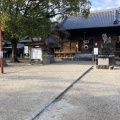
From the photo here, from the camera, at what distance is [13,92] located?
7156 mm

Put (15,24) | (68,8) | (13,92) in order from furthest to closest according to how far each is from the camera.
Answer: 1. (68,8)
2. (15,24)
3. (13,92)

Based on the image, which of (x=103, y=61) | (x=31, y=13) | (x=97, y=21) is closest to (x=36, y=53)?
(x=31, y=13)

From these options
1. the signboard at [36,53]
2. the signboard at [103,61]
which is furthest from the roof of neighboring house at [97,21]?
the signboard at [103,61]

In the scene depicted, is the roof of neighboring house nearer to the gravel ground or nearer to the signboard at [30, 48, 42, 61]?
the signboard at [30, 48, 42, 61]

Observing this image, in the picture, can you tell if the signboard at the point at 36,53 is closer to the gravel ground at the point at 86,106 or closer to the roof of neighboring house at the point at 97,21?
the roof of neighboring house at the point at 97,21

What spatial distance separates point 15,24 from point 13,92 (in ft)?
36.0

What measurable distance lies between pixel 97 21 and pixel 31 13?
13.1 meters

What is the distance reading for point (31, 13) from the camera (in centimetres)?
1927

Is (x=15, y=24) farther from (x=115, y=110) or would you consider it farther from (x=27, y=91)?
(x=115, y=110)

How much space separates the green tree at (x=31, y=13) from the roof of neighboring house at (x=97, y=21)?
629cm

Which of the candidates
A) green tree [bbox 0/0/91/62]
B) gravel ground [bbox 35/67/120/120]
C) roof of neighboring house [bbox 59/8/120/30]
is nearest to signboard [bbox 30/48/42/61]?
green tree [bbox 0/0/91/62]

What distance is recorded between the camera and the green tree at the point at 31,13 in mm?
17328

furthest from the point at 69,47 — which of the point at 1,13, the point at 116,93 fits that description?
the point at 116,93

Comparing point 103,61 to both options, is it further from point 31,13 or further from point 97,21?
point 97,21
